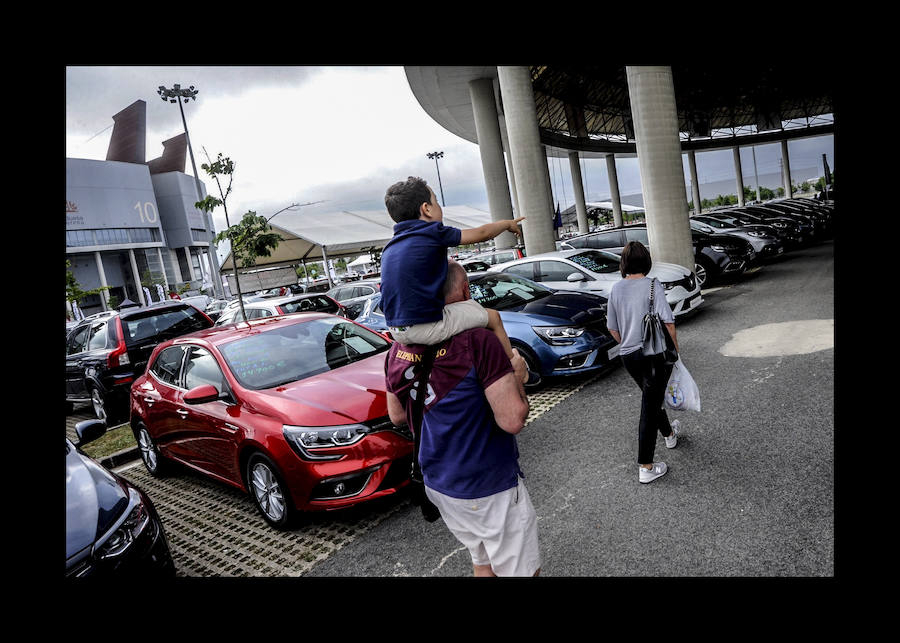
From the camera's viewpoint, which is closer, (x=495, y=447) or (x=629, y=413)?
(x=495, y=447)

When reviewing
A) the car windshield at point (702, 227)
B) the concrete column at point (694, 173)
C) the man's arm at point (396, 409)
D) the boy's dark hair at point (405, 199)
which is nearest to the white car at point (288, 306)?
the man's arm at point (396, 409)

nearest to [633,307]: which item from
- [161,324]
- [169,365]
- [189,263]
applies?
[169,365]

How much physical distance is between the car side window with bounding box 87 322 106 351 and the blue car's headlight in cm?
696

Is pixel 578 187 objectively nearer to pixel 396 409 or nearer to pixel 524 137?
pixel 524 137

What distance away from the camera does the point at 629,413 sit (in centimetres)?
565

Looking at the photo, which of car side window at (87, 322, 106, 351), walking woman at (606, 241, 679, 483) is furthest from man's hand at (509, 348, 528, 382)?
car side window at (87, 322, 106, 351)

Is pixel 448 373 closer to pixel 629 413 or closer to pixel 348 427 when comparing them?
pixel 348 427

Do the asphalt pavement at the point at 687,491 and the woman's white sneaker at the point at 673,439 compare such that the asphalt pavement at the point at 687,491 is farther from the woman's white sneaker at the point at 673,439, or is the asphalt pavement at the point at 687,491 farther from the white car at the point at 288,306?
the white car at the point at 288,306

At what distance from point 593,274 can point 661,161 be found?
202 inches

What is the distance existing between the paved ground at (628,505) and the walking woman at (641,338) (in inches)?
11.3

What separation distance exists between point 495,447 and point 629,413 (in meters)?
3.69
